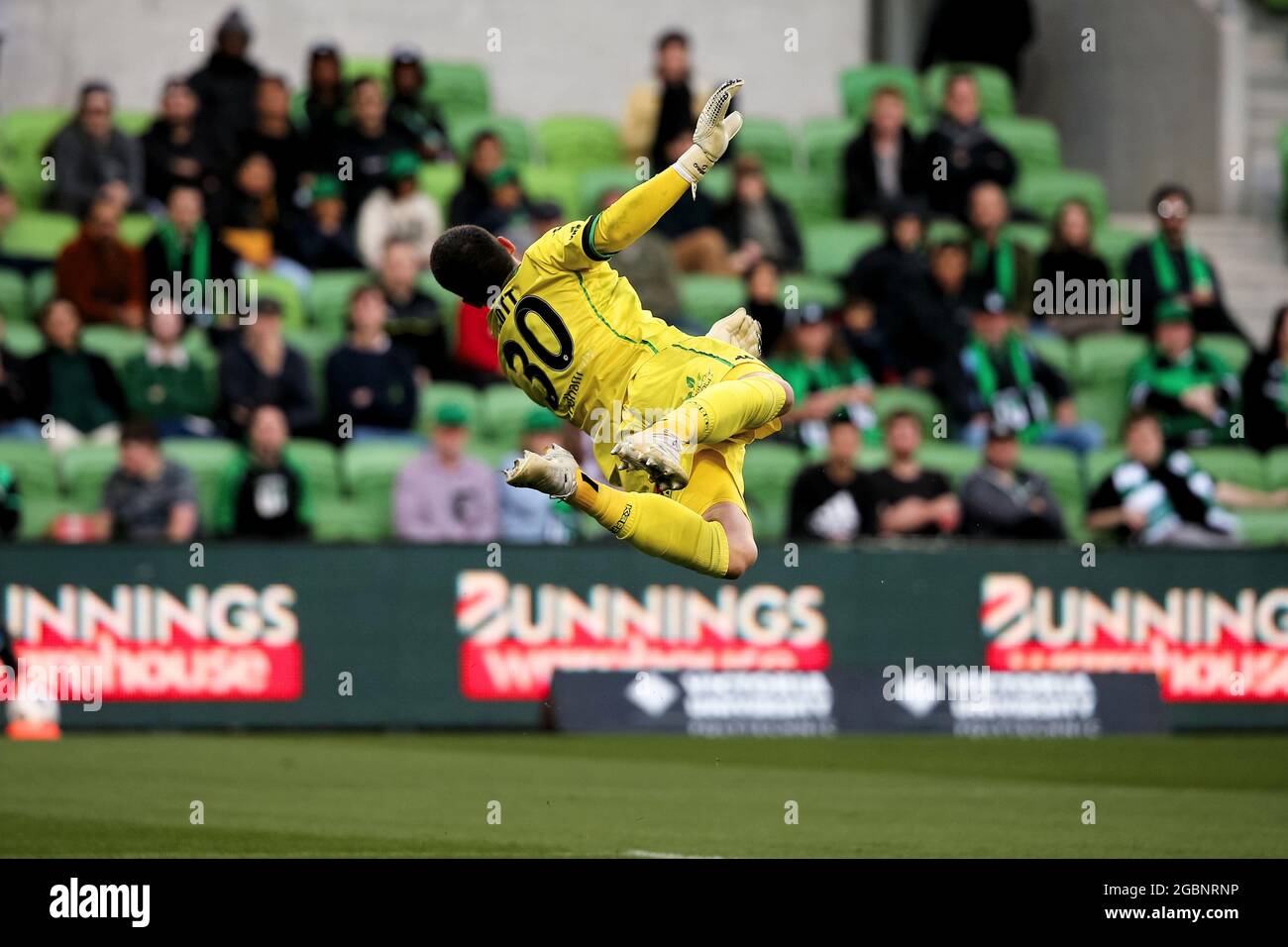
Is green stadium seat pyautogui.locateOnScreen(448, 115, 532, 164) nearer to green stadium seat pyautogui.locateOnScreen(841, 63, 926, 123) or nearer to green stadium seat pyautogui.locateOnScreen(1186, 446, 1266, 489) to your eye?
green stadium seat pyautogui.locateOnScreen(841, 63, 926, 123)

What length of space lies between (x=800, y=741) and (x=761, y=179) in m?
5.17

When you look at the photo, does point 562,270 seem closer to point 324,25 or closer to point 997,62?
point 324,25

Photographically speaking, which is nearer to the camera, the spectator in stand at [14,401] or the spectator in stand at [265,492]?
the spectator in stand at [265,492]

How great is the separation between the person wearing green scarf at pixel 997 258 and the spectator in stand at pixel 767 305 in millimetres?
2042

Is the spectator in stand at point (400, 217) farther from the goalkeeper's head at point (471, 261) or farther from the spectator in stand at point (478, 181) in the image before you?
the goalkeeper's head at point (471, 261)

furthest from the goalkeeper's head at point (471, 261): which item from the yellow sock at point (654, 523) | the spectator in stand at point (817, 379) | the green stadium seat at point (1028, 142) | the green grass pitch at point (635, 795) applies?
the green stadium seat at point (1028, 142)

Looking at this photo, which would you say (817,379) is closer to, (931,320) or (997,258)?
(931,320)

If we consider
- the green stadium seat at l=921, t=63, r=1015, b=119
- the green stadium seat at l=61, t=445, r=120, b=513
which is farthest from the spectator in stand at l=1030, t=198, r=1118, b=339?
the green stadium seat at l=61, t=445, r=120, b=513

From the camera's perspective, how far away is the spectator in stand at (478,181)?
52.6 feet

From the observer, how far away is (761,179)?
16641 millimetres

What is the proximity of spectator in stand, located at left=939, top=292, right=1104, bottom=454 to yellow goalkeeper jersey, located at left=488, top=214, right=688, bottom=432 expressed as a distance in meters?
7.25

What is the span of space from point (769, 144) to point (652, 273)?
13.1 ft
